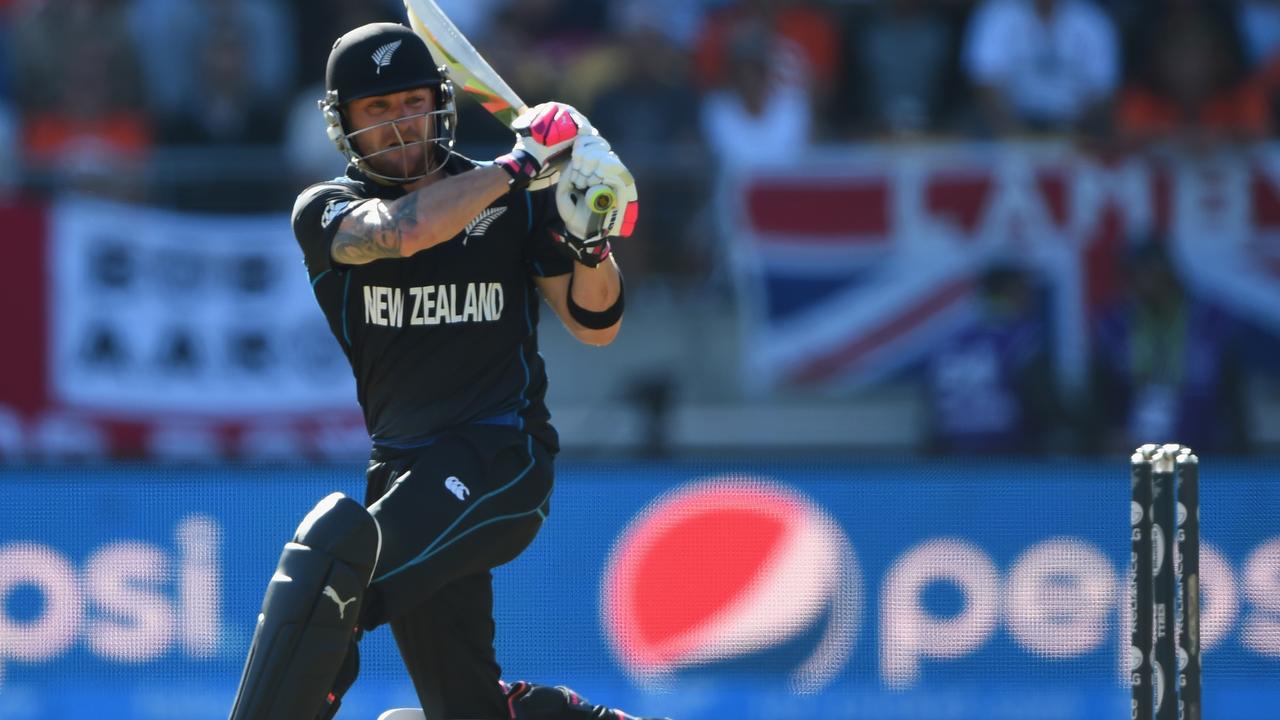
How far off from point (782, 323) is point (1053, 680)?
2.26 m

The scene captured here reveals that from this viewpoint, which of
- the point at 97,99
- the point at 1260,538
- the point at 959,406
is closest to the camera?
the point at 1260,538

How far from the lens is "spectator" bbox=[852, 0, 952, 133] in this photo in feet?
29.3

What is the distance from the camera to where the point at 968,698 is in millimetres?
6055

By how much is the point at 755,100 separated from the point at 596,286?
4.63 metres

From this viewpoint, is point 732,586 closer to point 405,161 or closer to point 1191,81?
point 405,161

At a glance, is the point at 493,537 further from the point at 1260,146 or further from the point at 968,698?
the point at 1260,146

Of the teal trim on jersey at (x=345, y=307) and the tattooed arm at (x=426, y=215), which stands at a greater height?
the tattooed arm at (x=426, y=215)

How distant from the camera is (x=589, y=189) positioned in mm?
3883

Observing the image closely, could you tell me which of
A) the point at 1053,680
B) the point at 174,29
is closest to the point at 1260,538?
the point at 1053,680

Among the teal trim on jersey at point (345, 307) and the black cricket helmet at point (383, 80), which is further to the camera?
the teal trim on jersey at point (345, 307)

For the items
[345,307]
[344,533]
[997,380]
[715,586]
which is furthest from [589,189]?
[997,380]

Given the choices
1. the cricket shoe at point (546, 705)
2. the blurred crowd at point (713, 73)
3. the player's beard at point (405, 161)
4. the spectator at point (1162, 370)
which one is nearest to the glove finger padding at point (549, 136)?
the player's beard at point (405, 161)

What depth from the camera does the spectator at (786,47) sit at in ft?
28.6

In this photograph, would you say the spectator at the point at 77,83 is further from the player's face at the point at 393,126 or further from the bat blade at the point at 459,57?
the player's face at the point at 393,126
